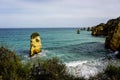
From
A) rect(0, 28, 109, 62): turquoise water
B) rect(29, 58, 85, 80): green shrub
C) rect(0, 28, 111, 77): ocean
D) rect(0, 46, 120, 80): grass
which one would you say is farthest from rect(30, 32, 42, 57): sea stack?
rect(29, 58, 85, 80): green shrub

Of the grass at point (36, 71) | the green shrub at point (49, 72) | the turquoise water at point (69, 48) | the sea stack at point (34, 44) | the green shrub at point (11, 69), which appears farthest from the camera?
the sea stack at point (34, 44)

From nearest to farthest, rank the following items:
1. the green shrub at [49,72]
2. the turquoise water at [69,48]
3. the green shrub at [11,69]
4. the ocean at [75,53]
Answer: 1. the green shrub at [11,69]
2. the green shrub at [49,72]
3. the ocean at [75,53]
4. the turquoise water at [69,48]

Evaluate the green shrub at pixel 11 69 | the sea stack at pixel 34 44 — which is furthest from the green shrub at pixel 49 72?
the sea stack at pixel 34 44

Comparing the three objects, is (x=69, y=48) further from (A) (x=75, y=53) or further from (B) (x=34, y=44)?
(B) (x=34, y=44)

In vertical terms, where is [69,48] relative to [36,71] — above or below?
below

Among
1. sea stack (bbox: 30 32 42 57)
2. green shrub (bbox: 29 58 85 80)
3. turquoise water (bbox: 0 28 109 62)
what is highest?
green shrub (bbox: 29 58 85 80)

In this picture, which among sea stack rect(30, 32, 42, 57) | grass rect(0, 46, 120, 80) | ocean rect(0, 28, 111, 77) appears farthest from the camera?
sea stack rect(30, 32, 42, 57)

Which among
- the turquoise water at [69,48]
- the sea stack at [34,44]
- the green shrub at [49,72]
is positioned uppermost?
the green shrub at [49,72]

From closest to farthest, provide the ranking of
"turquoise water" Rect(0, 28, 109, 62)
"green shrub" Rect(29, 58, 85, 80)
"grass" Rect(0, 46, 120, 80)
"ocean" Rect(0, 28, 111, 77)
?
"grass" Rect(0, 46, 120, 80) → "green shrub" Rect(29, 58, 85, 80) → "ocean" Rect(0, 28, 111, 77) → "turquoise water" Rect(0, 28, 109, 62)

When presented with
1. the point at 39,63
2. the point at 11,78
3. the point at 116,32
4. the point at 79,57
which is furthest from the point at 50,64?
the point at 116,32

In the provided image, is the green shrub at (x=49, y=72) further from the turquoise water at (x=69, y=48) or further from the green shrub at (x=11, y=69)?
the turquoise water at (x=69, y=48)

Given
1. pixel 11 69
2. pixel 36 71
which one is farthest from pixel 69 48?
pixel 11 69

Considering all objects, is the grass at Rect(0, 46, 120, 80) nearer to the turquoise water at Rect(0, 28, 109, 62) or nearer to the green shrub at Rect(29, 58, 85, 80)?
the green shrub at Rect(29, 58, 85, 80)

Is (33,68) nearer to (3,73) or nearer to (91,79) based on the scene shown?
(3,73)
